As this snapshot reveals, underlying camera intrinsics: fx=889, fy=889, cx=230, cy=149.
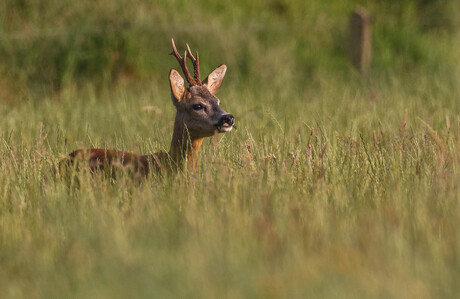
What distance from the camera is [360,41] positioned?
37.4ft

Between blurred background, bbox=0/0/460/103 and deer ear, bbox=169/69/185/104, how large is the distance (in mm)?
3775

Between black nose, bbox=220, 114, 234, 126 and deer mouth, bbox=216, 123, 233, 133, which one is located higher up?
black nose, bbox=220, 114, 234, 126

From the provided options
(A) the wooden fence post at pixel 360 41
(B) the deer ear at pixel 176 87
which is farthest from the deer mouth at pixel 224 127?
(A) the wooden fence post at pixel 360 41

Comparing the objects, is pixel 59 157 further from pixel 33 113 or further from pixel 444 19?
pixel 444 19

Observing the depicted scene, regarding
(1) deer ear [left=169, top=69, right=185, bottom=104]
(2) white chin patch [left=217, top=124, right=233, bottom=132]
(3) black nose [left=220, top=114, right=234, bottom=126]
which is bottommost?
(2) white chin patch [left=217, top=124, right=233, bottom=132]

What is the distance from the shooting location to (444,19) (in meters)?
13.0

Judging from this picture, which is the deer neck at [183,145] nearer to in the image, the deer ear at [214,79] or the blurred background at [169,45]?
the deer ear at [214,79]

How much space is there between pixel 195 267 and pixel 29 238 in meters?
0.93

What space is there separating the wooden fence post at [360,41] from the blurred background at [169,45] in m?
0.16

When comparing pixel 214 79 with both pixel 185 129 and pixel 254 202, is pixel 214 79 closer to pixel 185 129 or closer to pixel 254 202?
pixel 185 129

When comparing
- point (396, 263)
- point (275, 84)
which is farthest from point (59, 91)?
point (396, 263)

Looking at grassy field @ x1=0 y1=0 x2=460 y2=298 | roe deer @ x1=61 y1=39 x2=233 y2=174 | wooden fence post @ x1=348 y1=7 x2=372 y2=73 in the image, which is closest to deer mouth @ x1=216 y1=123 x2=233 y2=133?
roe deer @ x1=61 y1=39 x2=233 y2=174

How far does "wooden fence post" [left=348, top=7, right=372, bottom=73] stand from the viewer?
1134 centimetres

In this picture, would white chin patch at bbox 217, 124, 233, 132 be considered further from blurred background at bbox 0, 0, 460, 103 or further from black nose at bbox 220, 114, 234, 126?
blurred background at bbox 0, 0, 460, 103
